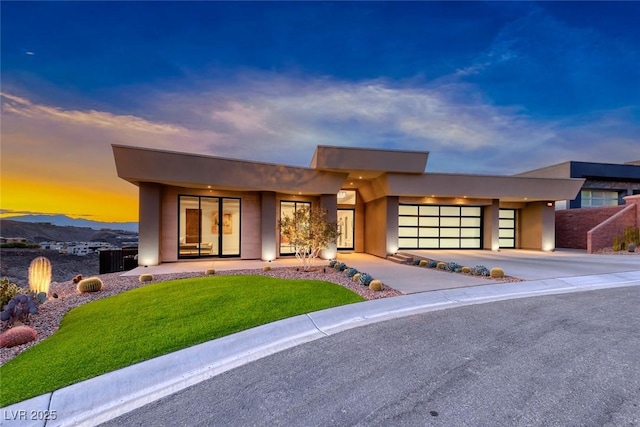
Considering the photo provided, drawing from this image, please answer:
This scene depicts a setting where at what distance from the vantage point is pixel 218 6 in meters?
11.0

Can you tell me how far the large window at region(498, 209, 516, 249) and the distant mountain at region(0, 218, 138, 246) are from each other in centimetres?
2355

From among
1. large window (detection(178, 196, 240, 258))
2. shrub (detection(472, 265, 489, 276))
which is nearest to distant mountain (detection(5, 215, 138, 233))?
large window (detection(178, 196, 240, 258))

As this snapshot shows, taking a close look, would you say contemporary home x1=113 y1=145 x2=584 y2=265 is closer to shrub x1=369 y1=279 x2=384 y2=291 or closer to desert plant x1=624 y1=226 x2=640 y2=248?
desert plant x1=624 y1=226 x2=640 y2=248

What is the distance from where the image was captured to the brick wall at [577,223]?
62.4 feet

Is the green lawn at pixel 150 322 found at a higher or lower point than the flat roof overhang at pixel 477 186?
lower

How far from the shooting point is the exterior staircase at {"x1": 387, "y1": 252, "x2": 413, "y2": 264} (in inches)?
541

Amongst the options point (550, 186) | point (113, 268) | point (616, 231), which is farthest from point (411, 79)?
point (113, 268)

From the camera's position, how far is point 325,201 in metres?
15.2

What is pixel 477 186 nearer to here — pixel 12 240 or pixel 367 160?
pixel 367 160

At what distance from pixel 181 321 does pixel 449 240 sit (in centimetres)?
1799

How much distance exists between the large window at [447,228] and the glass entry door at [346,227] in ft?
11.9

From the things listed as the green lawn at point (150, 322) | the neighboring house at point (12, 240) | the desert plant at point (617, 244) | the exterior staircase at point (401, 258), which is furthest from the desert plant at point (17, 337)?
the desert plant at point (617, 244)

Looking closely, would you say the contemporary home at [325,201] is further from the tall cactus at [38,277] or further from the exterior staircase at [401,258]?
the tall cactus at [38,277]

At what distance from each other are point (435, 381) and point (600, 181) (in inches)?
1366
